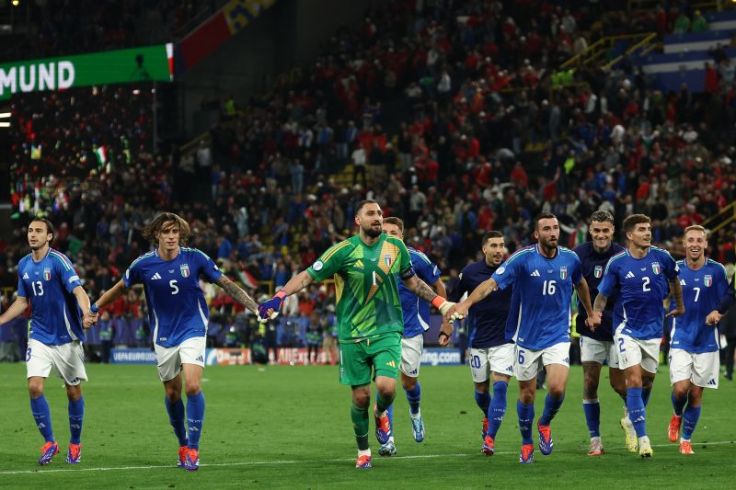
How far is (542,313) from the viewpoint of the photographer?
14.9 m

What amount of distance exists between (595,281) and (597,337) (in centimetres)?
66

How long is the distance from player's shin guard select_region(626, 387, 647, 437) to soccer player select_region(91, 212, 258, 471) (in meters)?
4.10

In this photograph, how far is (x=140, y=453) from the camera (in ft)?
53.5

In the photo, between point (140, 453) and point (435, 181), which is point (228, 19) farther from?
point (140, 453)

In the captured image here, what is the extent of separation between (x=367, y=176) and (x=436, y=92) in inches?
145

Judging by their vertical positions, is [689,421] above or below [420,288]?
below

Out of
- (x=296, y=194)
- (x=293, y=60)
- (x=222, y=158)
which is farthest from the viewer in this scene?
(x=293, y=60)

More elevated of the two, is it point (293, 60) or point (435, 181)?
point (293, 60)

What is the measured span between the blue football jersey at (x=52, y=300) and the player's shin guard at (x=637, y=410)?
5.81 m

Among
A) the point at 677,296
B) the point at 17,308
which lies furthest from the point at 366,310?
the point at 17,308

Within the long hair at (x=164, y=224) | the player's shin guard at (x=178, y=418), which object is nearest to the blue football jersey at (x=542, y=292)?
the long hair at (x=164, y=224)

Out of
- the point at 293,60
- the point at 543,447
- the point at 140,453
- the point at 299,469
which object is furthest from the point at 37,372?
the point at 293,60

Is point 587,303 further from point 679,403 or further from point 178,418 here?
point 178,418

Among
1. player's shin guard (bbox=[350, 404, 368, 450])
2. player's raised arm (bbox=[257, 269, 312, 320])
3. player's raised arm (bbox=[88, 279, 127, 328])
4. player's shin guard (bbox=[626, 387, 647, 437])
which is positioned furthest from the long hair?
player's shin guard (bbox=[626, 387, 647, 437])
